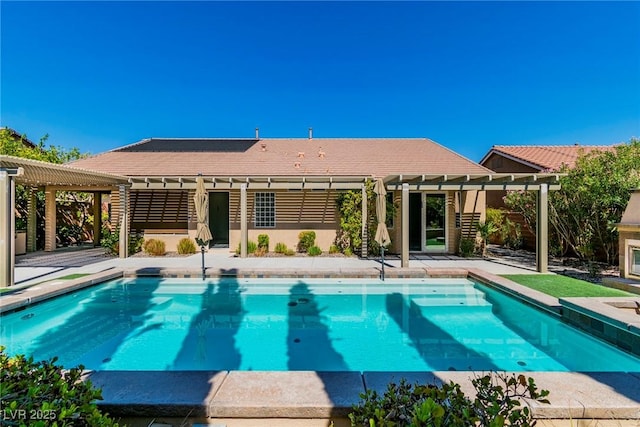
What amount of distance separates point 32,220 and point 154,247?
6.10m

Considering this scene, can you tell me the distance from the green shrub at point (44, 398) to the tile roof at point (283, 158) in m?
12.4

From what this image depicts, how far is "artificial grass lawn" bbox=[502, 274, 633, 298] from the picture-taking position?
7207 millimetres

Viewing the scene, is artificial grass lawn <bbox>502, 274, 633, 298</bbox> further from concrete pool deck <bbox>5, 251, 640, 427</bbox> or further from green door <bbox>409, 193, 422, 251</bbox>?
green door <bbox>409, 193, 422, 251</bbox>

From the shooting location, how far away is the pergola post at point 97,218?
52.5ft

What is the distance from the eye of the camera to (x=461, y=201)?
566 inches

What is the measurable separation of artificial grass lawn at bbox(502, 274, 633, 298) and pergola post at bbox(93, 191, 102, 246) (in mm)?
18063

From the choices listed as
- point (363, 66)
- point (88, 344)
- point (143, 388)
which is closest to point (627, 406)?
point (143, 388)

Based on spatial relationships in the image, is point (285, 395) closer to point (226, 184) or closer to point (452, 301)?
point (452, 301)

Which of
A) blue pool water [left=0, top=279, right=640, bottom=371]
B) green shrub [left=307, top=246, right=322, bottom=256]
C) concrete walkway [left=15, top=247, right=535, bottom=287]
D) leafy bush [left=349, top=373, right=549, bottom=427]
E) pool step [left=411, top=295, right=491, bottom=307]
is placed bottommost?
blue pool water [left=0, top=279, right=640, bottom=371]

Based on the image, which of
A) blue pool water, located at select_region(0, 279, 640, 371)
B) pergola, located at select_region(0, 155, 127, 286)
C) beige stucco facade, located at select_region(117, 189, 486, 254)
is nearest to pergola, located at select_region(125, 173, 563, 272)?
pergola, located at select_region(0, 155, 127, 286)

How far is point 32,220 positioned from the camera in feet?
47.0

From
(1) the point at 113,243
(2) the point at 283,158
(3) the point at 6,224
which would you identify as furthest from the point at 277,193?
(3) the point at 6,224

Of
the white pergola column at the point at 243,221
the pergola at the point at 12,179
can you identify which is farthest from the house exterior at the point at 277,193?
the pergola at the point at 12,179

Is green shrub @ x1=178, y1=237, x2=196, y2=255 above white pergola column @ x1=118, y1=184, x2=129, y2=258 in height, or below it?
below
